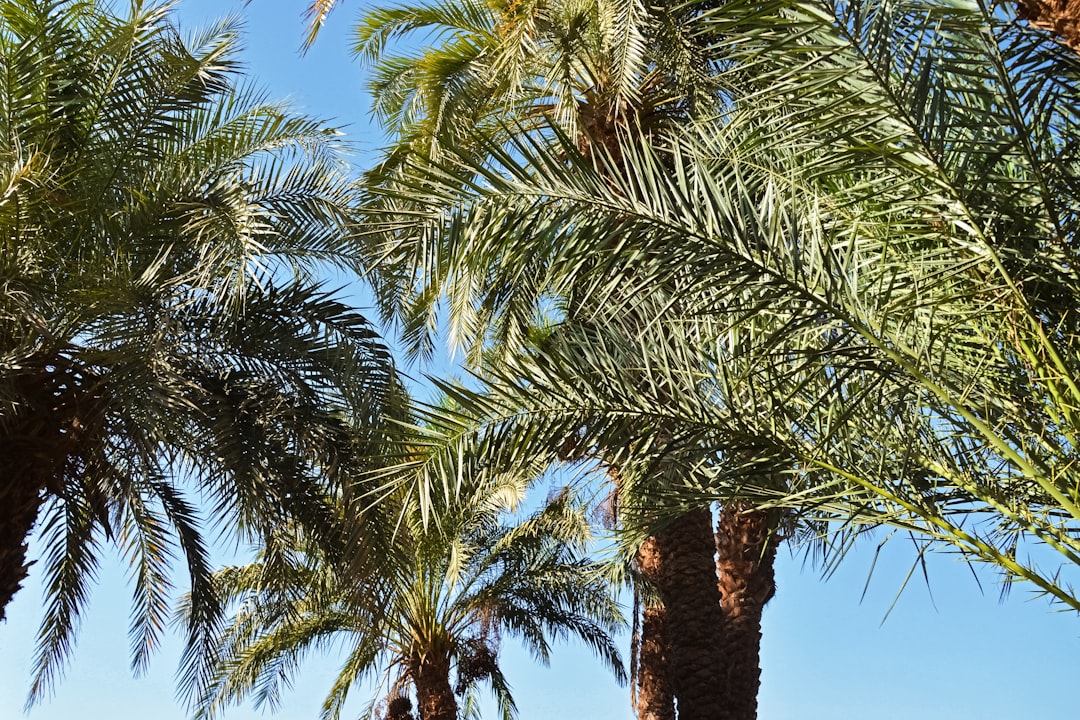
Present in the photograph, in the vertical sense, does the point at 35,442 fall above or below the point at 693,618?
below

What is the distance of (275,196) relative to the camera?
27.3 feet

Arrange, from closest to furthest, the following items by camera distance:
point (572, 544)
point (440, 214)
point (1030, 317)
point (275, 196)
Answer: point (1030, 317), point (440, 214), point (275, 196), point (572, 544)

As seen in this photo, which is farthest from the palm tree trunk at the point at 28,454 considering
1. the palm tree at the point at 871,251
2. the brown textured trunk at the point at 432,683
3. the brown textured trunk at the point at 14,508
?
the brown textured trunk at the point at 432,683

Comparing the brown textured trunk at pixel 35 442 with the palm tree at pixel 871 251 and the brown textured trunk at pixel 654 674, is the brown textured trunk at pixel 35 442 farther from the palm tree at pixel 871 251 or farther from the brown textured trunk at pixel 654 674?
the brown textured trunk at pixel 654 674

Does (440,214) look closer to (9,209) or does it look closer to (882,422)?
(882,422)

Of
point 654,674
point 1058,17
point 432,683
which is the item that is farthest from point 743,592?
point 1058,17

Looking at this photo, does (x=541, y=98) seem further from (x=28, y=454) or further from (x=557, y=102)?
(x=28, y=454)

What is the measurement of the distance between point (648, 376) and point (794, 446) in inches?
32.8

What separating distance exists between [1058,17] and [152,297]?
17.6ft

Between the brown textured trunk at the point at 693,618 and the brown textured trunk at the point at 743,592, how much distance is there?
0.78 m

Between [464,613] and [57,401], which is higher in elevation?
[464,613]

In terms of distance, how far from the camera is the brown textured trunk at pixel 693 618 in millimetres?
10875

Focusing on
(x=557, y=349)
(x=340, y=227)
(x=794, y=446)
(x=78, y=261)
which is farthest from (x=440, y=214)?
(x=78, y=261)

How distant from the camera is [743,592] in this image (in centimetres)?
1298
